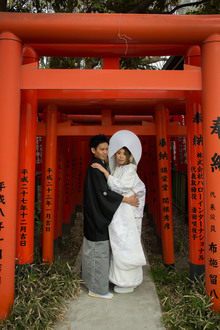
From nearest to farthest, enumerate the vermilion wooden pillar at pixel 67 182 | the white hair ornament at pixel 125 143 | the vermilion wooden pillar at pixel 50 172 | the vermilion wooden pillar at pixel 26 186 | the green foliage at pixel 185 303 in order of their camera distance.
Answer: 1. the green foliage at pixel 185 303
2. the vermilion wooden pillar at pixel 26 186
3. the white hair ornament at pixel 125 143
4. the vermilion wooden pillar at pixel 50 172
5. the vermilion wooden pillar at pixel 67 182

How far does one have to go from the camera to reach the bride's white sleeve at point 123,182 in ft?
11.3

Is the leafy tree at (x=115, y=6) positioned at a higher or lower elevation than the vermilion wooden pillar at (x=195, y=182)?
higher

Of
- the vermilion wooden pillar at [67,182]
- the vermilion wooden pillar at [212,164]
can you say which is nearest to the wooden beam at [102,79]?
the vermilion wooden pillar at [212,164]

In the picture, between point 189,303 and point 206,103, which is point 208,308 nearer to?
point 189,303

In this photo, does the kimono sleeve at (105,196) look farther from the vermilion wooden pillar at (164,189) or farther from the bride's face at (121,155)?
the vermilion wooden pillar at (164,189)

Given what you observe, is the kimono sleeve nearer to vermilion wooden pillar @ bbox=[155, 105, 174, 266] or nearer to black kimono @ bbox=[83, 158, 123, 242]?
black kimono @ bbox=[83, 158, 123, 242]

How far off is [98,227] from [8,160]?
1.41 m

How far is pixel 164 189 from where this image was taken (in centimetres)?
466

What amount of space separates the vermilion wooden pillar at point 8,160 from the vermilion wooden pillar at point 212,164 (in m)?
2.08

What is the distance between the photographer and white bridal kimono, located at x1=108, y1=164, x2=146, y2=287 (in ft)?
11.3

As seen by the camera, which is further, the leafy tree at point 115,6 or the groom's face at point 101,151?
the leafy tree at point 115,6

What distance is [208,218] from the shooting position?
9.46ft

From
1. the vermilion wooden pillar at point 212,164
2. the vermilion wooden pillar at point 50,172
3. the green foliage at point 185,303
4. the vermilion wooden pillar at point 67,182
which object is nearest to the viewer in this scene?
the green foliage at point 185,303

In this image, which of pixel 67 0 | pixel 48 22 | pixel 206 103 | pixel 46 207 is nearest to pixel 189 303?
pixel 206 103
